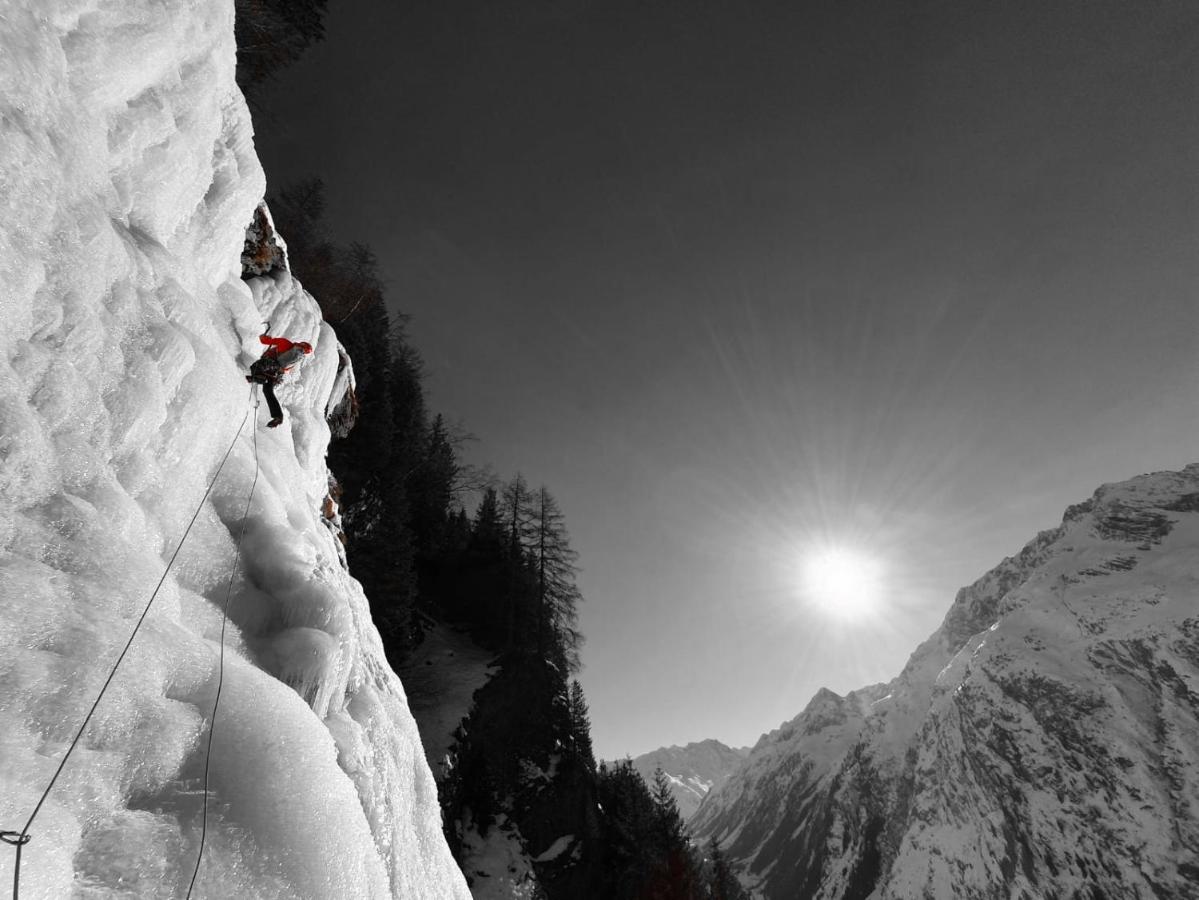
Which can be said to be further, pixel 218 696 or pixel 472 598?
pixel 472 598

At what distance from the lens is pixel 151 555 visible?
4.02m

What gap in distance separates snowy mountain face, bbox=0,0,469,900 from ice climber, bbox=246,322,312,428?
Result: 465mm

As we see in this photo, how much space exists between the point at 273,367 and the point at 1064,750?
147m

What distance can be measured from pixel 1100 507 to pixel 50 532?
709 ft

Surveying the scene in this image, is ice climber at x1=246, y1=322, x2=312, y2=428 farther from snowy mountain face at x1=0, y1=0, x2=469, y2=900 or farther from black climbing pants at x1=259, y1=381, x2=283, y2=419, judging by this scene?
snowy mountain face at x1=0, y1=0, x2=469, y2=900

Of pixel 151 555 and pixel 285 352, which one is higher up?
pixel 285 352

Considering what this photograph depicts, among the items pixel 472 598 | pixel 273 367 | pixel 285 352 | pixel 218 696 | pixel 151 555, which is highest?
pixel 472 598

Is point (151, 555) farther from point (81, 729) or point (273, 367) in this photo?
point (273, 367)

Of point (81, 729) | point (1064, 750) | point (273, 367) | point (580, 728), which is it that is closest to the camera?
point (81, 729)

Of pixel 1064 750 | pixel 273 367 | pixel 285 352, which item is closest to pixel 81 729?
pixel 273 367

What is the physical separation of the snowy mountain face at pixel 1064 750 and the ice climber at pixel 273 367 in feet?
466

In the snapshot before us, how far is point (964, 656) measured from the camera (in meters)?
140

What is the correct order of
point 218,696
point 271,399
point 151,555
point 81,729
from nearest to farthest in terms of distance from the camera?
1. point 81,729
2. point 218,696
3. point 151,555
4. point 271,399

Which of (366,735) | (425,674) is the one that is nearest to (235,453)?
(366,735)
